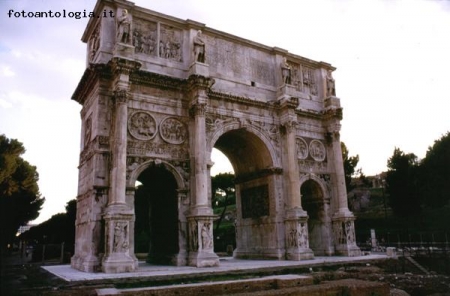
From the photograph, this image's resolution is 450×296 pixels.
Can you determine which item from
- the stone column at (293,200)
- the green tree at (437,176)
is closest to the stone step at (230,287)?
the stone column at (293,200)

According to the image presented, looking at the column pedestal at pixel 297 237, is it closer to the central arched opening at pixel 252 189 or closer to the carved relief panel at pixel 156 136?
the central arched opening at pixel 252 189

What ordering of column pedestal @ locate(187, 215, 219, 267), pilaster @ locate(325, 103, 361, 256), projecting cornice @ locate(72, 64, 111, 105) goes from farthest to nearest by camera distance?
pilaster @ locate(325, 103, 361, 256) → projecting cornice @ locate(72, 64, 111, 105) → column pedestal @ locate(187, 215, 219, 267)

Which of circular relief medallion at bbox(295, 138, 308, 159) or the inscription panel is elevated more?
the inscription panel

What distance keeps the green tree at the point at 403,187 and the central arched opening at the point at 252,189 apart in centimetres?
2455

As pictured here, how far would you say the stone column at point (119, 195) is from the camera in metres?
12.5

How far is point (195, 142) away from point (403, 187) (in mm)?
29989

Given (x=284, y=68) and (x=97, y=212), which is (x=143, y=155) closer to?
(x=97, y=212)

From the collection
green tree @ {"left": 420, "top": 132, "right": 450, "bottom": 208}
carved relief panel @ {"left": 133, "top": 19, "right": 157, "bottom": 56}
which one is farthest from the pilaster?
green tree @ {"left": 420, "top": 132, "right": 450, "bottom": 208}

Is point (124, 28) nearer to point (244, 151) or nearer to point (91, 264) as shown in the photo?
point (244, 151)

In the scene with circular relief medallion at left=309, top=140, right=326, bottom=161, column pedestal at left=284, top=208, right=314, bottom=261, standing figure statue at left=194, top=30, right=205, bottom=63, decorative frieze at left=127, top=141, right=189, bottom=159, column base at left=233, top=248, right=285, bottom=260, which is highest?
standing figure statue at left=194, top=30, right=205, bottom=63

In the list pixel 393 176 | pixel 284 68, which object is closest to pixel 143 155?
pixel 284 68

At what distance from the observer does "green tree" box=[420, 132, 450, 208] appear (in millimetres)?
36406

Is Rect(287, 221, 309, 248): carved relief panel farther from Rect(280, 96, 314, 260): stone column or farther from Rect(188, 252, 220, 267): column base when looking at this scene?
Rect(188, 252, 220, 267): column base

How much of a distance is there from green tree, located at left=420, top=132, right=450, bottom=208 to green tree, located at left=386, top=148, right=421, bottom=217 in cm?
82
